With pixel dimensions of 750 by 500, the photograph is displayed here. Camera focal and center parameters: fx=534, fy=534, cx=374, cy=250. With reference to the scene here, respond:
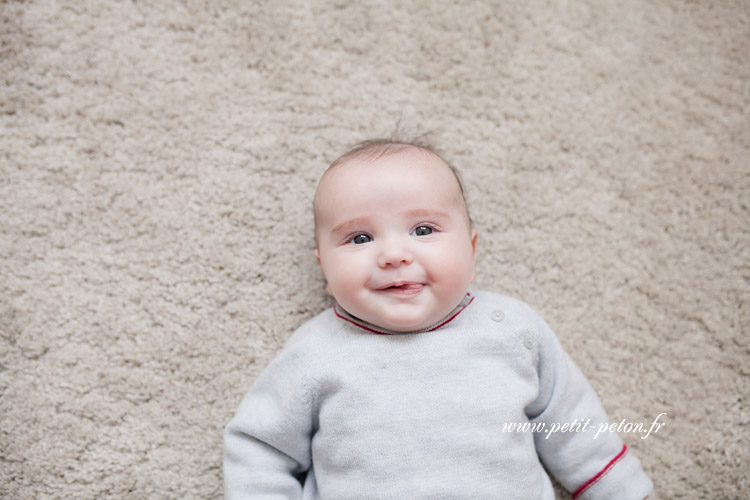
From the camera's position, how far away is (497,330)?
89 centimetres

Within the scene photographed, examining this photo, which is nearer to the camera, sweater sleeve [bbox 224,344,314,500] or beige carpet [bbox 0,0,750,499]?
sweater sleeve [bbox 224,344,314,500]

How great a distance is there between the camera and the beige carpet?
96 cm

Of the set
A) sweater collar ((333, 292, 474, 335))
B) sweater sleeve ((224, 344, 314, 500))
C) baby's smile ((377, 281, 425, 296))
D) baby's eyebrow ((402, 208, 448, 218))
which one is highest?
baby's eyebrow ((402, 208, 448, 218))

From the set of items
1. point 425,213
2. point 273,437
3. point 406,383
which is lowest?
point 273,437

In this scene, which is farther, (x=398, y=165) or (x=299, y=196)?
(x=299, y=196)

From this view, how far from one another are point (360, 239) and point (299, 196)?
23 centimetres

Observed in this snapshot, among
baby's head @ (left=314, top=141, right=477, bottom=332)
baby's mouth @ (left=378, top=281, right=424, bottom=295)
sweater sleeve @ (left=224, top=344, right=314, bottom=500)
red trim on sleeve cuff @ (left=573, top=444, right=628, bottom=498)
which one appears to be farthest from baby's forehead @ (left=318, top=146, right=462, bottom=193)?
red trim on sleeve cuff @ (left=573, top=444, right=628, bottom=498)

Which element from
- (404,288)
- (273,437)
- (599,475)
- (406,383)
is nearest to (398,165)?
(404,288)

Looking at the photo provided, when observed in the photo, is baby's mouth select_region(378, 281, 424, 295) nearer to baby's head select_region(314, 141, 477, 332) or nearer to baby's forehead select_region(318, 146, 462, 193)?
baby's head select_region(314, 141, 477, 332)

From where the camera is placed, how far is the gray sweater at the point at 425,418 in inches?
31.9

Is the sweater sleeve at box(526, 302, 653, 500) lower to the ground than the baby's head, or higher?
lower

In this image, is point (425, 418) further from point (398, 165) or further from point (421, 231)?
point (398, 165)

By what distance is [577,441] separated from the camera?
0.91m

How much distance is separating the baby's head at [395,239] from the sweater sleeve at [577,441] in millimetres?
223
